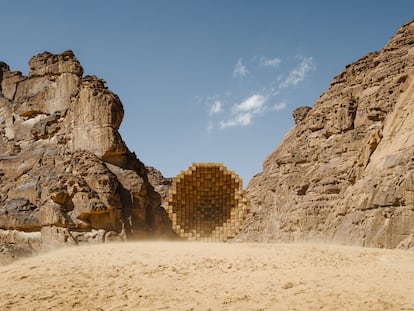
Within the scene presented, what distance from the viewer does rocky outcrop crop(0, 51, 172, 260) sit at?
52.1ft

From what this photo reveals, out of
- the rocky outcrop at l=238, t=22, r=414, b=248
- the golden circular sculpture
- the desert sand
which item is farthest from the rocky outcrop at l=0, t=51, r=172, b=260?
the rocky outcrop at l=238, t=22, r=414, b=248

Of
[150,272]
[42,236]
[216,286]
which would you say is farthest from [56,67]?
[216,286]

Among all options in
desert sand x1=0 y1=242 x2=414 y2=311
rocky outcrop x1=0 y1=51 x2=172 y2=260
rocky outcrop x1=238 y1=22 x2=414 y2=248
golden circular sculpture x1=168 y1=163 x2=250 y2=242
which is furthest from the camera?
rocky outcrop x1=238 y1=22 x2=414 y2=248

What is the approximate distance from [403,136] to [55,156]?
21.2m

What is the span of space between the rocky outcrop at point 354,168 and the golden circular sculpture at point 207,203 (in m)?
12.1

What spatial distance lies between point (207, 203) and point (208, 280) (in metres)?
4.88

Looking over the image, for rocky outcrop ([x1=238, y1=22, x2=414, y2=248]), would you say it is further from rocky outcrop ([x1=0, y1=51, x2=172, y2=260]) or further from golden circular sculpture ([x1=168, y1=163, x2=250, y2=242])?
rocky outcrop ([x1=0, y1=51, x2=172, y2=260])

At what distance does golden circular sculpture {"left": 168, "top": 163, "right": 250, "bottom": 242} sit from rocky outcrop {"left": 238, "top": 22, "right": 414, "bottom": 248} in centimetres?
1206

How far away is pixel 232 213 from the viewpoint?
14.0m

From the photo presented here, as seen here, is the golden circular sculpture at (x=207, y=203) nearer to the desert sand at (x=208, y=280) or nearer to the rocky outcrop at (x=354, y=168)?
the desert sand at (x=208, y=280)

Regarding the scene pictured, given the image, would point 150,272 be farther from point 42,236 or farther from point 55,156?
point 55,156

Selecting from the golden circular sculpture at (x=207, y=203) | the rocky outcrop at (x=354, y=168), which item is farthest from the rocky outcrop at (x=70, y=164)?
the rocky outcrop at (x=354, y=168)

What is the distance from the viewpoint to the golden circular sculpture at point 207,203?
1362 cm

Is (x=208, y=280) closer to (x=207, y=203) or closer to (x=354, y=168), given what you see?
(x=207, y=203)
